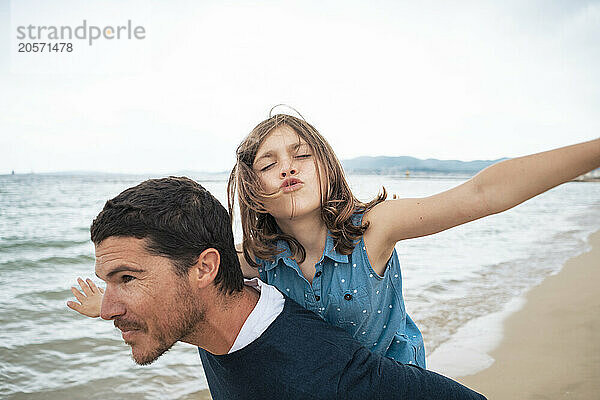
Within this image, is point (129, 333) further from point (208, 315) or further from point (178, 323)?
point (208, 315)

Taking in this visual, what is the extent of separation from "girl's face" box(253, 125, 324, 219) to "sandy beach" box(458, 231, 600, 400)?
2.31m

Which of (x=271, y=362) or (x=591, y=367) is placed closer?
(x=271, y=362)

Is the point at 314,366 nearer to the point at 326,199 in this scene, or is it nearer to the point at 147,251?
the point at 147,251

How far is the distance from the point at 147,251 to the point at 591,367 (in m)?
3.61

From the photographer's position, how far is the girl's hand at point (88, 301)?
2688 millimetres

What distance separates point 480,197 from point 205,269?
104 centimetres

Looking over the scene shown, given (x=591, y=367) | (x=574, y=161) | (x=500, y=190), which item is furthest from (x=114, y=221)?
(x=591, y=367)

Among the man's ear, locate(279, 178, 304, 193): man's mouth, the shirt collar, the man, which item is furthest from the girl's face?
the man's ear

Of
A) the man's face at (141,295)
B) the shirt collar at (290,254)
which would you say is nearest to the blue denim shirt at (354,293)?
the shirt collar at (290,254)

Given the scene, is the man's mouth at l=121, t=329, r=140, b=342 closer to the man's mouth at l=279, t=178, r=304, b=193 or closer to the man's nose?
the man's nose

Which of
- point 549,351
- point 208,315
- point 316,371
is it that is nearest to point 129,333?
point 208,315

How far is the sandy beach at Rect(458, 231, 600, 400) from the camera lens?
3732 mm

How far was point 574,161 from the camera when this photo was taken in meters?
1.70

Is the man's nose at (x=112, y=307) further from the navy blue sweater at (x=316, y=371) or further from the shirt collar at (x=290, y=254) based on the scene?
the shirt collar at (x=290, y=254)
